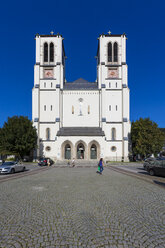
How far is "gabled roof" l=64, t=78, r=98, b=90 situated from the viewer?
1615 inches

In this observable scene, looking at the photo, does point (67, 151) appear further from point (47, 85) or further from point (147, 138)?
point (147, 138)

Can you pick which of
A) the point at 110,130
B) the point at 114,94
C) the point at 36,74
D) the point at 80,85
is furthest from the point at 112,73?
the point at 36,74

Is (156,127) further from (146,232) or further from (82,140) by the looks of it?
(146,232)

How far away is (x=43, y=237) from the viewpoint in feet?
12.2

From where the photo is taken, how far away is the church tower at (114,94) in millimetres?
37625

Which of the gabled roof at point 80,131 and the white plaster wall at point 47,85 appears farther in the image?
the white plaster wall at point 47,85

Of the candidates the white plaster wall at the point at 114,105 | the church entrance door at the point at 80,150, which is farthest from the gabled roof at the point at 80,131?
the white plaster wall at the point at 114,105

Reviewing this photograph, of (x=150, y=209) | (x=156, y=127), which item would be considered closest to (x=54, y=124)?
(x=156, y=127)

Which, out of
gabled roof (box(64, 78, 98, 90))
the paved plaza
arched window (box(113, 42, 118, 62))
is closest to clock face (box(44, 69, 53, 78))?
gabled roof (box(64, 78, 98, 90))

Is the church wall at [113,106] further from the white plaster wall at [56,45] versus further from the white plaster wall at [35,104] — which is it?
the white plaster wall at [35,104]

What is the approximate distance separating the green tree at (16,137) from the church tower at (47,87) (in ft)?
14.8

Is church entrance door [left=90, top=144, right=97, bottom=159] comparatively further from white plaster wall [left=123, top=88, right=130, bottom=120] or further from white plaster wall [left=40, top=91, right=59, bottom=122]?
white plaster wall [left=40, top=91, right=59, bottom=122]

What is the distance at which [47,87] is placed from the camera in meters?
39.3

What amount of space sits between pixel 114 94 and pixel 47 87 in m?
15.8
